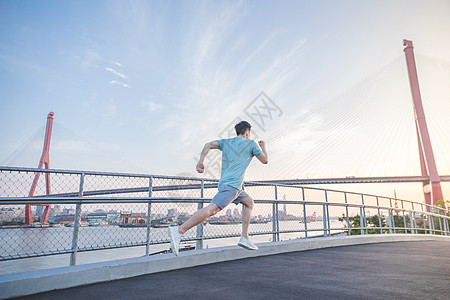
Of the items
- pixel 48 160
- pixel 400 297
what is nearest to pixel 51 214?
pixel 400 297

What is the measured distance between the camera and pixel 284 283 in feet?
7.82

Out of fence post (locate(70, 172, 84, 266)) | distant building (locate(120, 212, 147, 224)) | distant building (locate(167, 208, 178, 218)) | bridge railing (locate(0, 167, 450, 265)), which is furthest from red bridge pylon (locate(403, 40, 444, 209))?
fence post (locate(70, 172, 84, 266))

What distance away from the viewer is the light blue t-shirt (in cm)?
305

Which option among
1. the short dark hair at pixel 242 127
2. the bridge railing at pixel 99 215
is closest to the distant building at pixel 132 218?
the bridge railing at pixel 99 215

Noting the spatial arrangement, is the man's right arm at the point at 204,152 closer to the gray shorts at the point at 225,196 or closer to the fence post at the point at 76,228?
the gray shorts at the point at 225,196

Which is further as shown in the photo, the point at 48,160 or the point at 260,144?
the point at 48,160

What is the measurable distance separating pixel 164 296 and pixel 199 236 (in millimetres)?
1944

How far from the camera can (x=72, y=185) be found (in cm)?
335

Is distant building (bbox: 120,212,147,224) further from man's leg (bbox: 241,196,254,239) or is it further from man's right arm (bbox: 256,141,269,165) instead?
man's right arm (bbox: 256,141,269,165)

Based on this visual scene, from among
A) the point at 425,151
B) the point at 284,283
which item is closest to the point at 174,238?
the point at 284,283

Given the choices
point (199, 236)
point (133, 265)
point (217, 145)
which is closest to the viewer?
point (133, 265)

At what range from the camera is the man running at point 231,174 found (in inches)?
114

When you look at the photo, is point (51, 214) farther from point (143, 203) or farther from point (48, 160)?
point (48, 160)

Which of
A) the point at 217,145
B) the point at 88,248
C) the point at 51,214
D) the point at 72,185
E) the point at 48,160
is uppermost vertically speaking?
the point at 48,160
